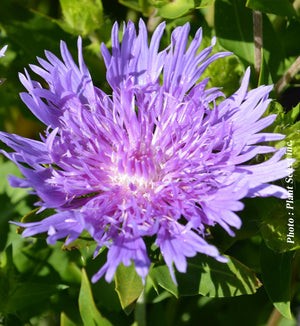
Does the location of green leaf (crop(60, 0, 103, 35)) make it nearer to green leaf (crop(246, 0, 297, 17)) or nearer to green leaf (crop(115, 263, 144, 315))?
green leaf (crop(246, 0, 297, 17))

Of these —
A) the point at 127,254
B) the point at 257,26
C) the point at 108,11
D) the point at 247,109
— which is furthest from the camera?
the point at 108,11

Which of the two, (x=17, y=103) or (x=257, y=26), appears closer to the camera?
(x=257, y=26)

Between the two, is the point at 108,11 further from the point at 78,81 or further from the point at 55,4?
the point at 78,81

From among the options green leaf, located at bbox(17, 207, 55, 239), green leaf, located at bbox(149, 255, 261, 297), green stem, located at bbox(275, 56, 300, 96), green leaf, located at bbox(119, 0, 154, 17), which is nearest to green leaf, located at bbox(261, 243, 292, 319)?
green leaf, located at bbox(149, 255, 261, 297)

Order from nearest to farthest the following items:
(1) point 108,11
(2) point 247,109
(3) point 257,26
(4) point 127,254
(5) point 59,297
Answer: (4) point 127,254, (2) point 247,109, (3) point 257,26, (5) point 59,297, (1) point 108,11

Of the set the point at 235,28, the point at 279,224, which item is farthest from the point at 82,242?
the point at 235,28

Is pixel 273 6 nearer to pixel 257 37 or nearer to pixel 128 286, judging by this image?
pixel 257 37

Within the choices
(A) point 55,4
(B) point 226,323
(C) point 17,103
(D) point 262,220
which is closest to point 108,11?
(A) point 55,4
